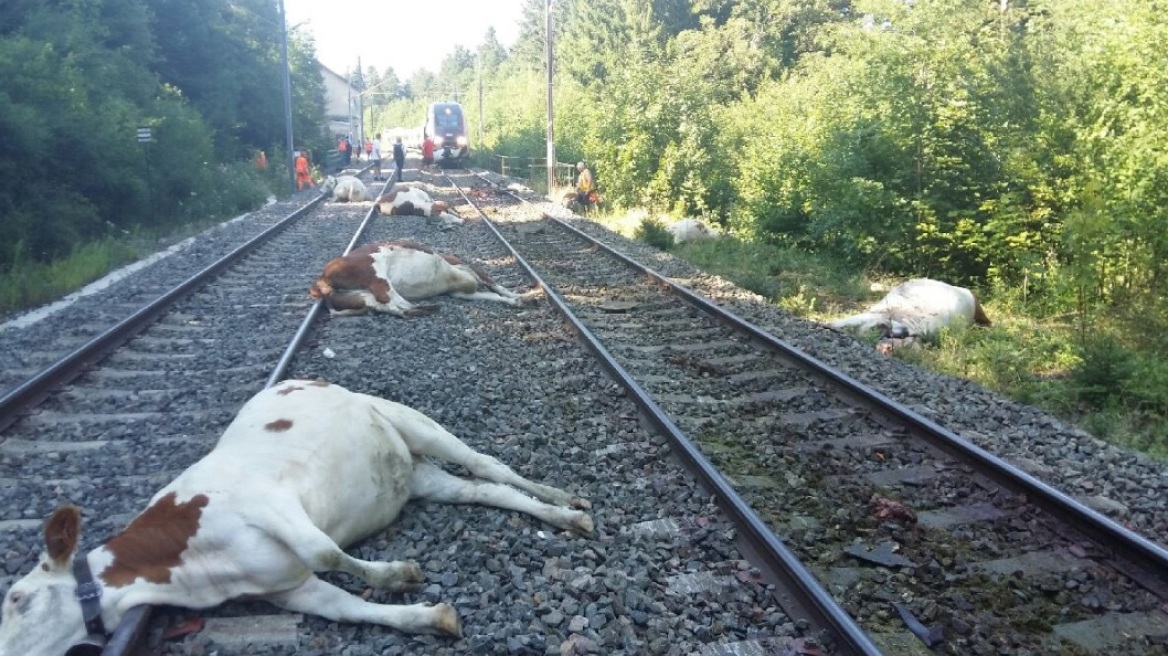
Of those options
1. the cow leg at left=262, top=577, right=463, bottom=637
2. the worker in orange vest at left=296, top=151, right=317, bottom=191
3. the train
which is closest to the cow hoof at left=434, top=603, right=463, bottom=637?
the cow leg at left=262, top=577, right=463, bottom=637

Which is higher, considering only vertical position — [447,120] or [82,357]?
[447,120]

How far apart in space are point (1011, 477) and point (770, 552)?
1.82 m

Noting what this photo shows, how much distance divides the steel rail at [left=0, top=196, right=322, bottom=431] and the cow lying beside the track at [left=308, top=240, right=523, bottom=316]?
5.46 feet

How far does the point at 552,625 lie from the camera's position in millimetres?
3863

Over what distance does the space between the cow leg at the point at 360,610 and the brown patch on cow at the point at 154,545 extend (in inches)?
15.9

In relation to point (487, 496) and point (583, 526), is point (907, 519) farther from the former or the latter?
point (487, 496)

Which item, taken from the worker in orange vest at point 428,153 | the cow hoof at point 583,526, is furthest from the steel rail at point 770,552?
the worker in orange vest at point 428,153

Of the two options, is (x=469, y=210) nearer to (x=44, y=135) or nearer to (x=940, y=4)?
(x=44, y=135)

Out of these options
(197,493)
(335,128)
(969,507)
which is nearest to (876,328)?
(969,507)

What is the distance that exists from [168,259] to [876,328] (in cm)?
1094

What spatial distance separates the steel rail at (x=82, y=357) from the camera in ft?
21.1

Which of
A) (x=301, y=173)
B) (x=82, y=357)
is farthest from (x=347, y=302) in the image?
(x=301, y=173)

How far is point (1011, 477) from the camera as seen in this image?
5.30 metres

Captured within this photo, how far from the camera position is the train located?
4897 cm
